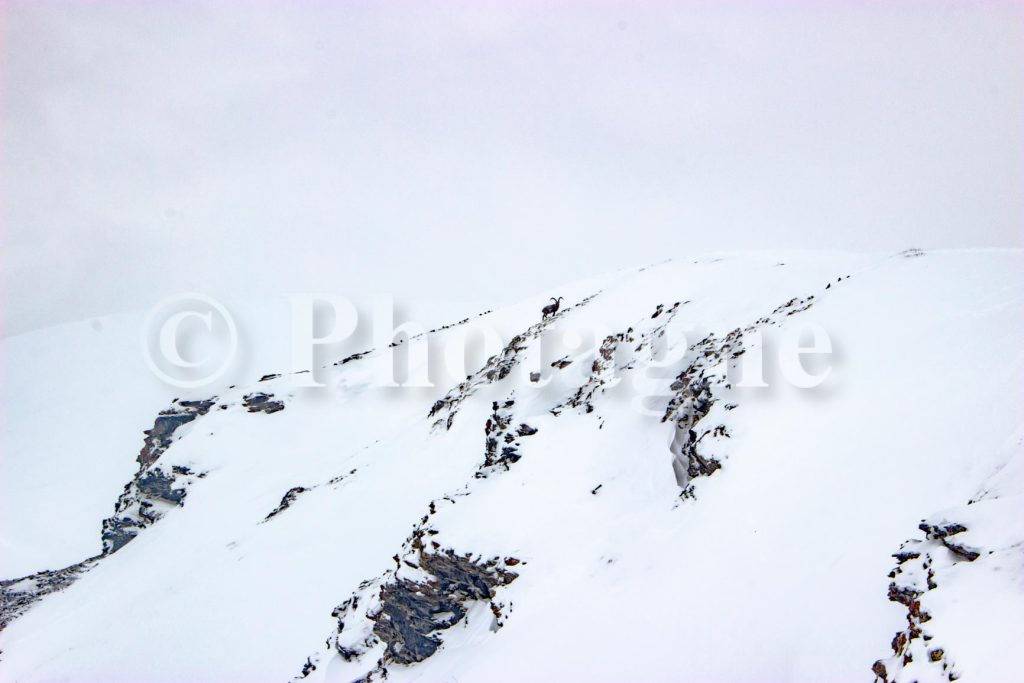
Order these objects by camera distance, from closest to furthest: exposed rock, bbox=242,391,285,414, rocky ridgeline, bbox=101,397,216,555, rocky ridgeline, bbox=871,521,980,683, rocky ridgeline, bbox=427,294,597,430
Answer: rocky ridgeline, bbox=871,521,980,683
rocky ridgeline, bbox=427,294,597,430
rocky ridgeline, bbox=101,397,216,555
exposed rock, bbox=242,391,285,414

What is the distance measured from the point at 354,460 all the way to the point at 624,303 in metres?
16.1

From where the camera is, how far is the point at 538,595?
15.1 meters

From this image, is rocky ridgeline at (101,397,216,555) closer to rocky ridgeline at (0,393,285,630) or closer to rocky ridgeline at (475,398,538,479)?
rocky ridgeline at (0,393,285,630)

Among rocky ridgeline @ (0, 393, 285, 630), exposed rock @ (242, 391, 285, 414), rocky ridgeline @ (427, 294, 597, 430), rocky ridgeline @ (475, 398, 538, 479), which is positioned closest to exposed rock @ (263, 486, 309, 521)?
rocky ridgeline @ (427, 294, 597, 430)

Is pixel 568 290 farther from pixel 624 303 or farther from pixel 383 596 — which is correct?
pixel 383 596

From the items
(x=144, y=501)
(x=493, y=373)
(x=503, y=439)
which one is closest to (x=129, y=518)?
(x=144, y=501)

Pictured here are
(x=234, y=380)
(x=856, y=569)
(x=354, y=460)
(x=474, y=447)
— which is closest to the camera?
(x=856, y=569)

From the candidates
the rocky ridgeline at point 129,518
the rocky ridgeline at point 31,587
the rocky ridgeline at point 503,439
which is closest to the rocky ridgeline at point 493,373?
the rocky ridgeline at point 503,439

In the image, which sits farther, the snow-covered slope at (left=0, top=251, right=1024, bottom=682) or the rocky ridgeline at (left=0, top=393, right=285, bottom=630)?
the rocky ridgeline at (left=0, top=393, right=285, bottom=630)

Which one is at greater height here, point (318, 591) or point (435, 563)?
point (435, 563)

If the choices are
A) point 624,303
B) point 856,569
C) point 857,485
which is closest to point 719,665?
point 856,569

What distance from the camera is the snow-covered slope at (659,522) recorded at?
10984mm

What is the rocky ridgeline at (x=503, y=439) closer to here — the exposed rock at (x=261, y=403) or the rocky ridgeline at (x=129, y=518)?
the rocky ridgeline at (x=129, y=518)

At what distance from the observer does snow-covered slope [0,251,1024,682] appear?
432 inches
